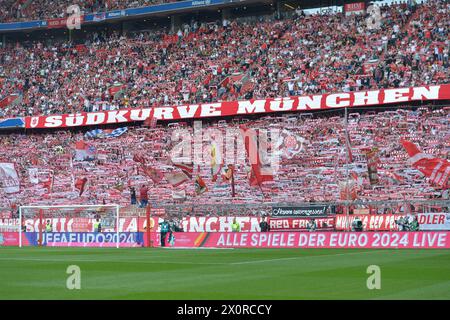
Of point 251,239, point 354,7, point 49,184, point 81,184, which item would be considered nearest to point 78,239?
point 251,239

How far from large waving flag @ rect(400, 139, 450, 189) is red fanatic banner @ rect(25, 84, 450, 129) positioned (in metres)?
3.41

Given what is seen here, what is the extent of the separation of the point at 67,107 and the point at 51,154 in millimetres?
4882

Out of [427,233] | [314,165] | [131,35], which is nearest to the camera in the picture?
[427,233]

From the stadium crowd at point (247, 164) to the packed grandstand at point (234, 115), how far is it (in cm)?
9

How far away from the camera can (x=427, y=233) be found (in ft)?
124

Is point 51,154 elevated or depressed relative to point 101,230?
elevated

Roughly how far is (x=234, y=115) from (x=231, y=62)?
6.26 m

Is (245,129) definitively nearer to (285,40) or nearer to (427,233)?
(285,40)

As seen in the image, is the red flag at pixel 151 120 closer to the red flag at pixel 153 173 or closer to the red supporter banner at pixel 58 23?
the red flag at pixel 153 173

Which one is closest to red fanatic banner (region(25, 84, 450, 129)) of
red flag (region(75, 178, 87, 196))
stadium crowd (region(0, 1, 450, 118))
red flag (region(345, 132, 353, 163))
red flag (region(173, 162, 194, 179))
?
stadium crowd (region(0, 1, 450, 118))

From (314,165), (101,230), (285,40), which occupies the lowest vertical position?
(101,230)

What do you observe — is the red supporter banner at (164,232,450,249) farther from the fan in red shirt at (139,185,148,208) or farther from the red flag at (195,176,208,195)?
the red flag at (195,176,208,195)

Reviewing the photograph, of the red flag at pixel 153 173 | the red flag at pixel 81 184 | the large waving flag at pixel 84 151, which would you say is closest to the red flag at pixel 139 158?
the red flag at pixel 153 173
